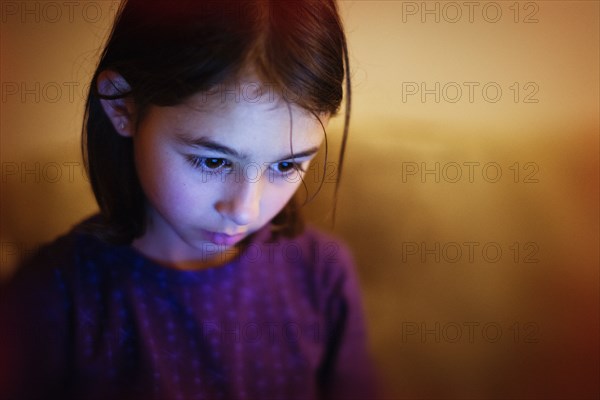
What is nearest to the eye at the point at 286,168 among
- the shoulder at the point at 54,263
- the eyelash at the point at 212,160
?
the eyelash at the point at 212,160

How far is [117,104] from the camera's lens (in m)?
0.56

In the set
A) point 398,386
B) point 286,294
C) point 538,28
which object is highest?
point 538,28

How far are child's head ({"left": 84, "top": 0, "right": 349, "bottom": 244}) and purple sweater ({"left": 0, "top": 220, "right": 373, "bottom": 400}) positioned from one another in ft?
0.27

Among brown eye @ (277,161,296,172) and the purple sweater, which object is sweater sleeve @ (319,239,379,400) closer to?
the purple sweater

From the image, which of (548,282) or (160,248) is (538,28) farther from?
(160,248)

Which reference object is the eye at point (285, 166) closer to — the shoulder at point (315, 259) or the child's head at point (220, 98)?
the child's head at point (220, 98)

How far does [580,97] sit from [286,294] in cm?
40

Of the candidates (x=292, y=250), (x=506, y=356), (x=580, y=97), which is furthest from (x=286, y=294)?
(x=580, y=97)

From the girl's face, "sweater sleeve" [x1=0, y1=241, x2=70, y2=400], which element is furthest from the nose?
"sweater sleeve" [x1=0, y1=241, x2=70, y2=400]

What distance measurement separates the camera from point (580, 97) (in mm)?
656

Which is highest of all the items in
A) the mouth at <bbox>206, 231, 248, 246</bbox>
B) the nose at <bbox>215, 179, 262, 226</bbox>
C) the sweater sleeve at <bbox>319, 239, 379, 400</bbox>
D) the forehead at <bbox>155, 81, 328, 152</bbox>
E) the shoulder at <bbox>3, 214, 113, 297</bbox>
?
the forehead at <bbox>155, 81, 328, 152</bbox>

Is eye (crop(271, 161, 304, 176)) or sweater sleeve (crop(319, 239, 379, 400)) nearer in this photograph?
eye (crop(271, 161, 304, 176))

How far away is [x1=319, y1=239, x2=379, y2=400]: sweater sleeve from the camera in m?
0.68

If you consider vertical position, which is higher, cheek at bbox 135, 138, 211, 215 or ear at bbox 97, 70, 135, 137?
ear at bbox 97, 70, 135, 137
